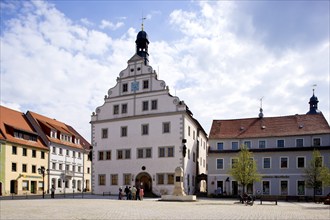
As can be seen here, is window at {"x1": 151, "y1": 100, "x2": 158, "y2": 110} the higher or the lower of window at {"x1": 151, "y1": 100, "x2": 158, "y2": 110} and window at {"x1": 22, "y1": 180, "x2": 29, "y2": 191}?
the higher

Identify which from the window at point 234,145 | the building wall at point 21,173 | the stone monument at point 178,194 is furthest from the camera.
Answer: the building wall at point 21,173

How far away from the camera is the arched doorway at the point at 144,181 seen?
4478cm

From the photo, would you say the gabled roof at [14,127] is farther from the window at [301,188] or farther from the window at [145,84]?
the window at [301,188]

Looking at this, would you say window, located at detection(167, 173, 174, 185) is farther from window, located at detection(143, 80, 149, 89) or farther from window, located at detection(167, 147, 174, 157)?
window, located at detection(143, 80, 149, 89)

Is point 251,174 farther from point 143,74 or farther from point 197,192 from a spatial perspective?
point 143,74

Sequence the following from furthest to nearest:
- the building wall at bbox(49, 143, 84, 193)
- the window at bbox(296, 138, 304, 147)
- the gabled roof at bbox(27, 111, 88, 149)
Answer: the gabled roof at bbox(27, 111, 88, 149)
the building wall at bbox(49, 143, 84, 193)
the window at bbox(296, 138, 304, 147)

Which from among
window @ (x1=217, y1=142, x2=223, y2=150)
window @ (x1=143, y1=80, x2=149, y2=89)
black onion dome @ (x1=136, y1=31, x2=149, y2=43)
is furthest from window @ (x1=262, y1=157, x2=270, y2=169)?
black onion dome @ (x1=136, y1=31, x2=149, y2=43)

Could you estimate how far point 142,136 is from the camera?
46.1 meters

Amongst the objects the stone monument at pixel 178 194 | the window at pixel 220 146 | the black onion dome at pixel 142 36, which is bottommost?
the stone monument at pixel 178 194

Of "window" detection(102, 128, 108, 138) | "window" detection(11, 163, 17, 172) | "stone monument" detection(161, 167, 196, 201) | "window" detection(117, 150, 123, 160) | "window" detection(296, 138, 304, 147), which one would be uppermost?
"window" detection(102, 128, 108, 138)

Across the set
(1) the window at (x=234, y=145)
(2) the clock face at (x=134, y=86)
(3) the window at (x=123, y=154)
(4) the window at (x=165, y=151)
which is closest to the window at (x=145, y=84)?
(2) the clock face at (x=134, y=86)

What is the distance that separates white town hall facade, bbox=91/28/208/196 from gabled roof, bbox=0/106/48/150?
1270cm

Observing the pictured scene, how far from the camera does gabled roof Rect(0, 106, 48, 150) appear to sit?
170 feet

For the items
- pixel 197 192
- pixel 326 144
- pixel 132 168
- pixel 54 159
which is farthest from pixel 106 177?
pixel 326 144
